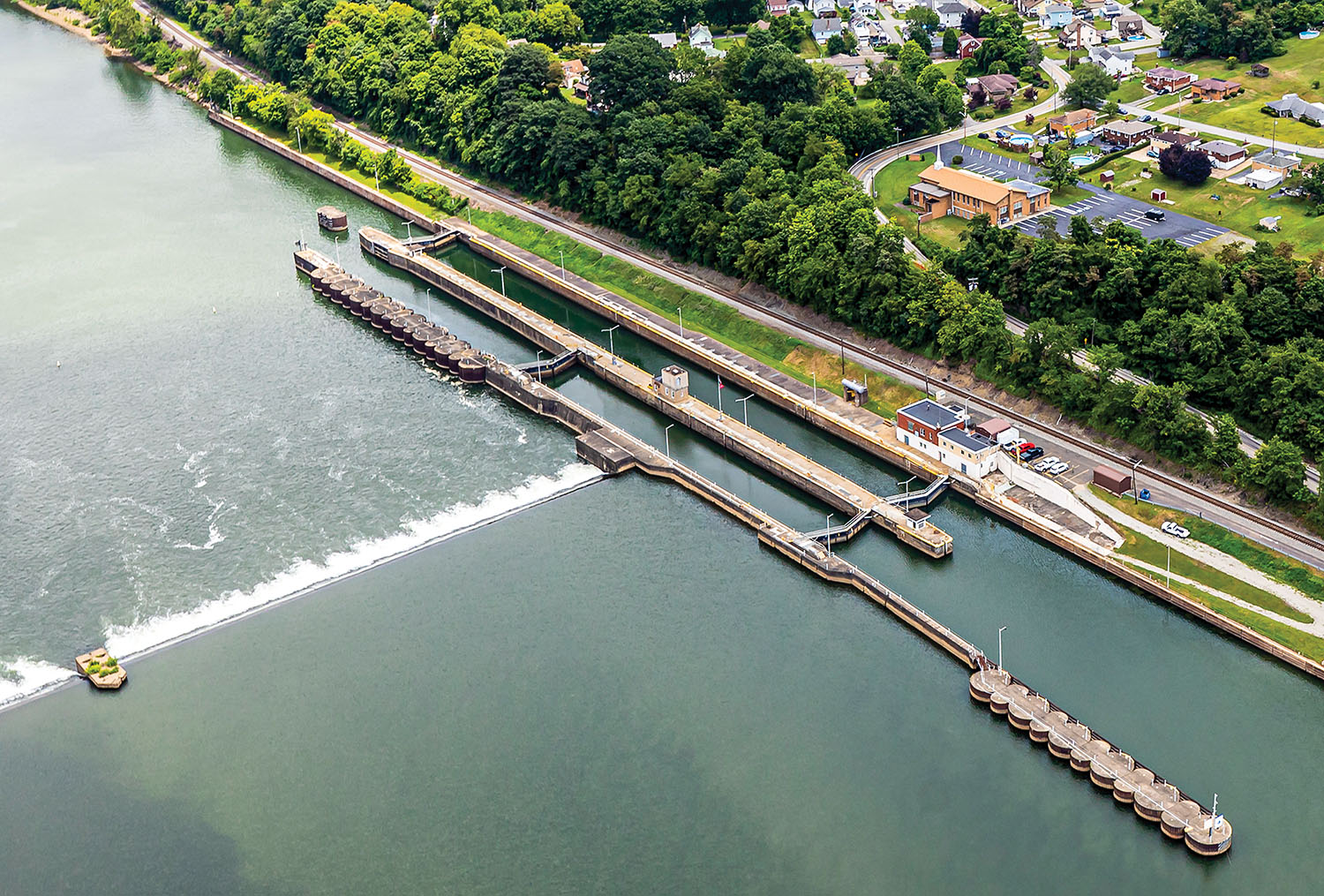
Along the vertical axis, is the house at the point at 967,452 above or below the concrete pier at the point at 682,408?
above

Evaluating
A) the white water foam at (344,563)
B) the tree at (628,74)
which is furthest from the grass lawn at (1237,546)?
the tree at (628,74)

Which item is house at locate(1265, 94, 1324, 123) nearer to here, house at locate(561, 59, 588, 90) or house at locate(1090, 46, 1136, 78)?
house at locate(1090, 46, 1136, 78)

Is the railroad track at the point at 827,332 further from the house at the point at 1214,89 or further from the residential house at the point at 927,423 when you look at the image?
the house at the point at 1214,89

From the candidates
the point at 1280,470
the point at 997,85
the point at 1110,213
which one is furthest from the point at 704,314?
the point at 997,85

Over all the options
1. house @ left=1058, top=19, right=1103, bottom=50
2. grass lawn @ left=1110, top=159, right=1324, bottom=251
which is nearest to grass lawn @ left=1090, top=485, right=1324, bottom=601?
grass lawn @ left=1110, top=159, right=1324, bottom=251

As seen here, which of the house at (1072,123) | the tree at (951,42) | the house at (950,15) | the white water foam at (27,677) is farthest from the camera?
the house at (950,15)

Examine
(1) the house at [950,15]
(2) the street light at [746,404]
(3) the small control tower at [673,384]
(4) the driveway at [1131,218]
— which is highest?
(1) the house at [950,15]

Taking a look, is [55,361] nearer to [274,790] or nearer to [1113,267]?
[274,790]

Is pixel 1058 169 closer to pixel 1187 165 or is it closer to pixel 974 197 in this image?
pixel 974 197
